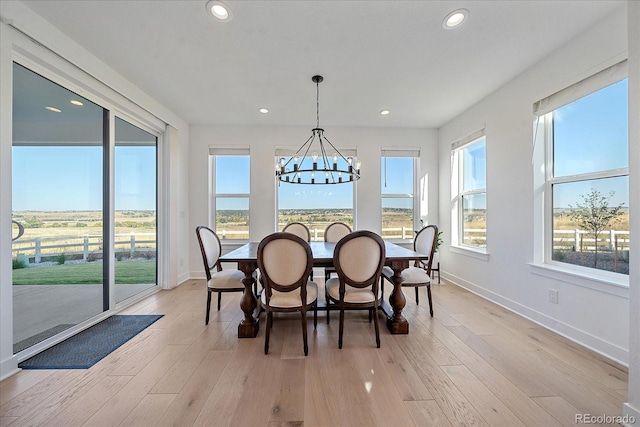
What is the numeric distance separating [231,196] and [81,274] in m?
2.37

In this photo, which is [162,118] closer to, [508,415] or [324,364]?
[324,364]

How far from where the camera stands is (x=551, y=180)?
8.60 feet

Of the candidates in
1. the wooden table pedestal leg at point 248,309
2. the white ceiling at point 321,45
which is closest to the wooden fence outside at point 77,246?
the wooden table pedestal leg at point 248,309

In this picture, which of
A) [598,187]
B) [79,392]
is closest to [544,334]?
[598,187]

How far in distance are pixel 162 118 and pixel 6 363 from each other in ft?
9.96

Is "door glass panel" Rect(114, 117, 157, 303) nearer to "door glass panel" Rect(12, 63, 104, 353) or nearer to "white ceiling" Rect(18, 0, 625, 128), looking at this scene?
"door glass panel" Rect(12, 63, 104, 353)

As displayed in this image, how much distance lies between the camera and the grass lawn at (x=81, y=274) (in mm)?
2107

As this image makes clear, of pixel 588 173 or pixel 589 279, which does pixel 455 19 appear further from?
pixel 589 279

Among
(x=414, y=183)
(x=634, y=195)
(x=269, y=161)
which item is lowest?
(x=634, y=195)

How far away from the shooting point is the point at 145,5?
1901 mm

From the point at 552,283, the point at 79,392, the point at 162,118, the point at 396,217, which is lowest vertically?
the point at 79,392

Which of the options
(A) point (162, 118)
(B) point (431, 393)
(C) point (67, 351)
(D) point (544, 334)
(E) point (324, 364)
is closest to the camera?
(B) point (431, 393)

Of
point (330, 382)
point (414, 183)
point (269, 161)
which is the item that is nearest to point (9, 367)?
point (330, 382)

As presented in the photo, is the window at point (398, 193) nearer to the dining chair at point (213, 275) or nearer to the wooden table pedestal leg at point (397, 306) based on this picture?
the wooden table pedestal leg at point (397, 306)
